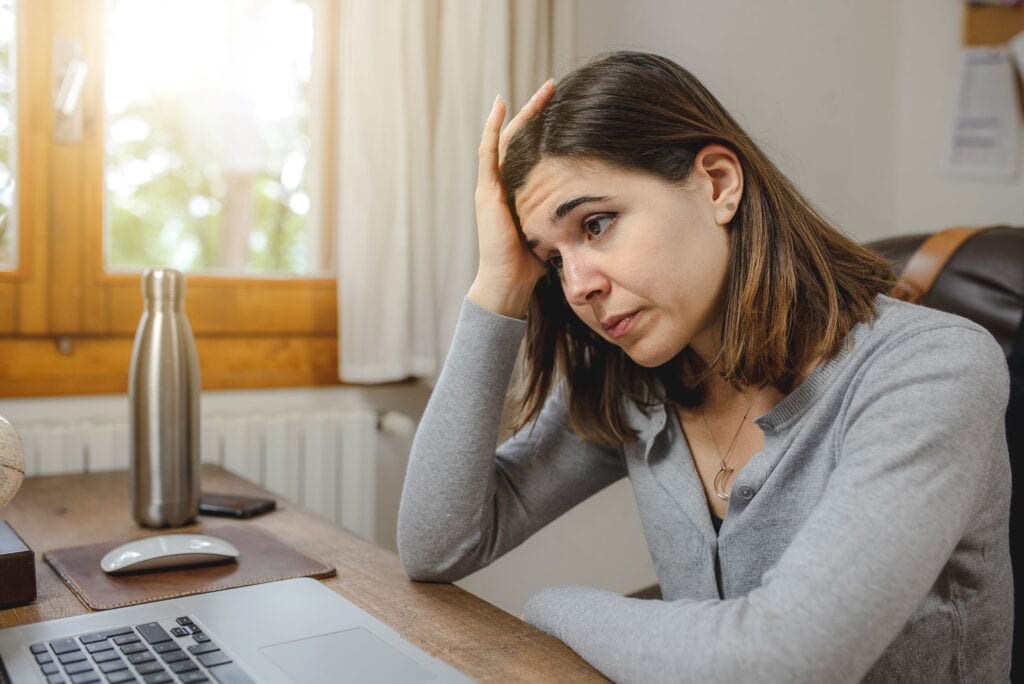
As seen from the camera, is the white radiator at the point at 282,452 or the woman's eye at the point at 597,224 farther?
the white radiator at the point at 282,452

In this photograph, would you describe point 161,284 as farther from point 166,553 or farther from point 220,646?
point 220,646

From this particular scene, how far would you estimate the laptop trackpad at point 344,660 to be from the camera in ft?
2.16

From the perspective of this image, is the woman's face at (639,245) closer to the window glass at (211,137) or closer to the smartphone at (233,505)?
the smartphone at (233,505)

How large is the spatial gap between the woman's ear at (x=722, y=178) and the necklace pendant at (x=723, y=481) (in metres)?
0.28

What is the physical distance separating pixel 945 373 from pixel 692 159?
13.0 inches

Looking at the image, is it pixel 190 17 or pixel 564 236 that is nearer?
pixel 564 236

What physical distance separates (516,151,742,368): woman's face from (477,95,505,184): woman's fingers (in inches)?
4.0

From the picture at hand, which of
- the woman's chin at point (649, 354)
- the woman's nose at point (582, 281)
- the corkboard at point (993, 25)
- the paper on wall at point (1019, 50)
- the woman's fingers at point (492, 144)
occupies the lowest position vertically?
the woman's chin at point (649, 354)

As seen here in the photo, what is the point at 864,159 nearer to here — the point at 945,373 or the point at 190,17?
the point at 190,17

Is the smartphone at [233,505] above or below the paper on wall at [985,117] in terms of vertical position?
below

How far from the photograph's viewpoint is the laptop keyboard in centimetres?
64

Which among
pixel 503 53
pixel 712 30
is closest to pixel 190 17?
pixel 503 53

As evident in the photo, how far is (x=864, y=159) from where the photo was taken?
2.50 meters

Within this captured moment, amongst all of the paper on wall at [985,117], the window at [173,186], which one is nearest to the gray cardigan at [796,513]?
the window at [173,186]
